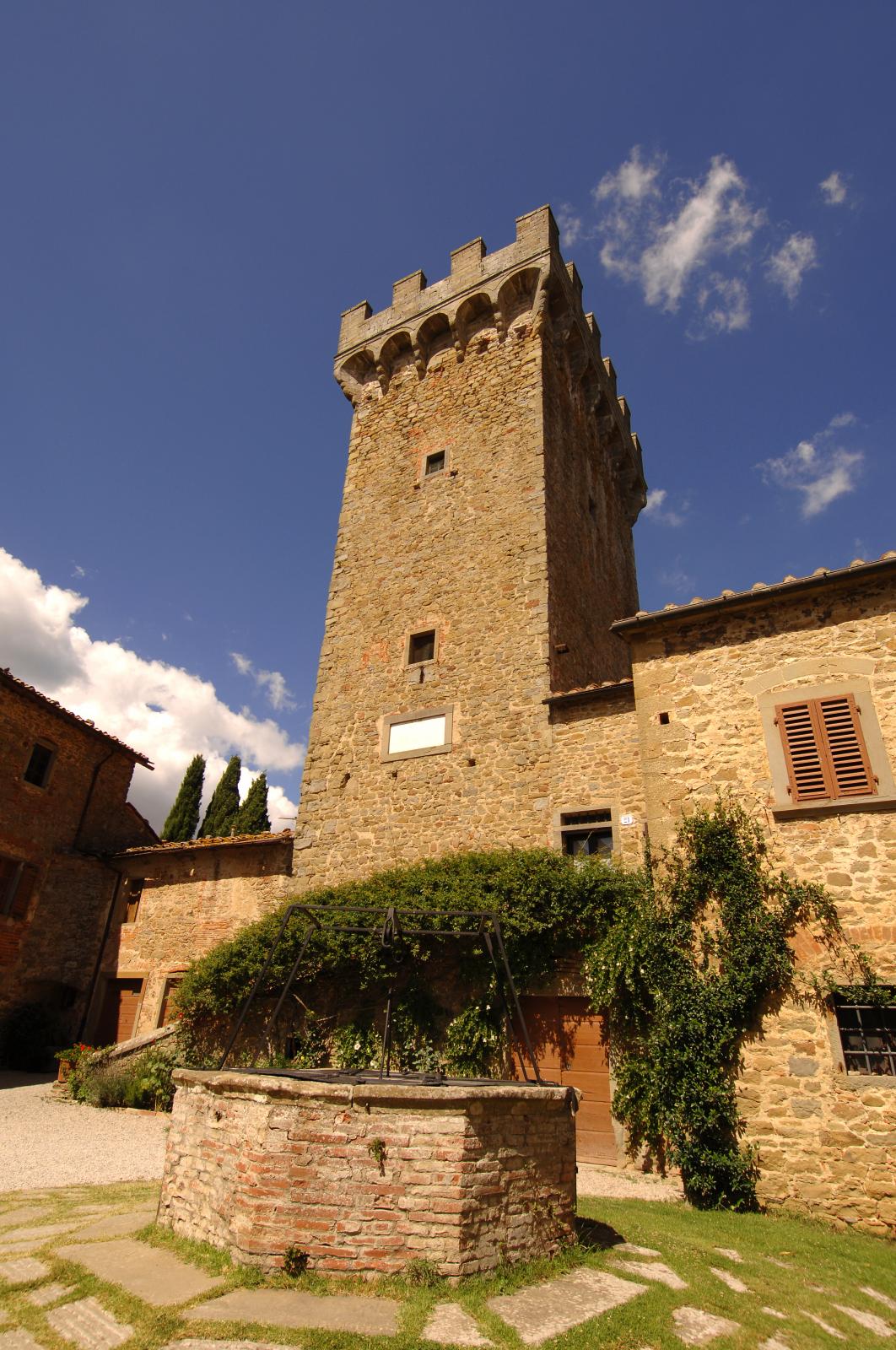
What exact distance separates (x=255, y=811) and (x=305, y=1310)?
26338mm

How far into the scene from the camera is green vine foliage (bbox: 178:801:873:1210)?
8062 millimetres

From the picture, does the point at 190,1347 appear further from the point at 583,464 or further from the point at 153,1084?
the point at 583,464

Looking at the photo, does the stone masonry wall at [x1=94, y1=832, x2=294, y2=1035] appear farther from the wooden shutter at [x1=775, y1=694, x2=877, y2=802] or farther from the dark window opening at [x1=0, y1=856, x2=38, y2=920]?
the wooden shutter at [x1=775, y1=694, x2=877, y2=802]

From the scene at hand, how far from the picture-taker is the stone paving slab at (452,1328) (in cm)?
370

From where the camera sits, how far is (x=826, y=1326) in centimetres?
452

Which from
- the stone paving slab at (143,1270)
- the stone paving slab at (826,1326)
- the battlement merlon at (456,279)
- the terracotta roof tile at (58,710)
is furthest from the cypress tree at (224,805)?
the stone paving slab at (826,1326)

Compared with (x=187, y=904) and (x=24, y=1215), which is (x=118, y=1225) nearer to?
(x=24, y=1215)

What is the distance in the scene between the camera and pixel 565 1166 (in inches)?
209

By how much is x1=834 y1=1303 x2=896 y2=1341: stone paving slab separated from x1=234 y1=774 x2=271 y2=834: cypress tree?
83.4ft

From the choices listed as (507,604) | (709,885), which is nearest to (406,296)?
(507,604)

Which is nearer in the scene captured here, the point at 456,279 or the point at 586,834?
the point at 586,834

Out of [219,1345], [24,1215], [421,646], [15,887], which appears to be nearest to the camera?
[219,1345]

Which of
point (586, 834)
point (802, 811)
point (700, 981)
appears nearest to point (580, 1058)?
point (700, 981)

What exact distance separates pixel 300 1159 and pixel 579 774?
7554 millimetres
